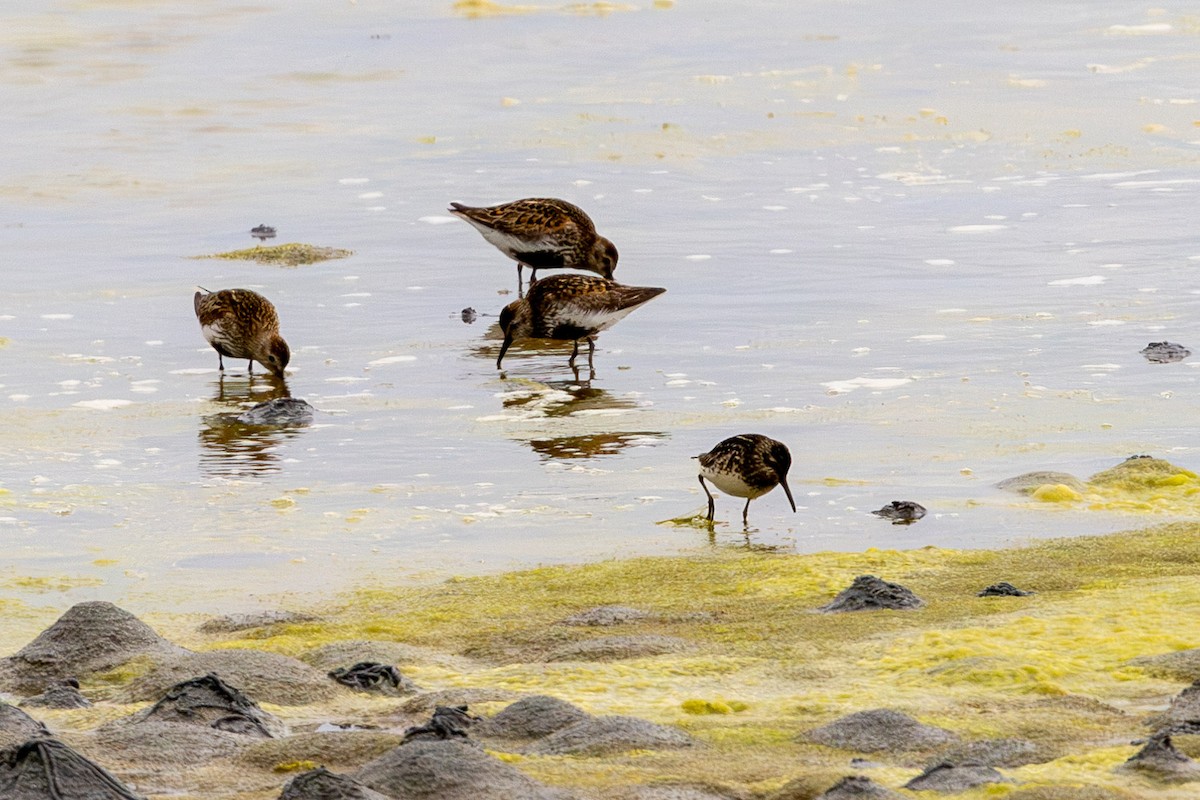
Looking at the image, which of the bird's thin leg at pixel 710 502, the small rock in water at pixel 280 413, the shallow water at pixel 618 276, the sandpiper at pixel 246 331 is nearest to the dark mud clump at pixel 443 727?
the shallow water at pixel 618 276

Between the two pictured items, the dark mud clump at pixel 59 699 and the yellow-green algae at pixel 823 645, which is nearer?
the yellow-green algae at pixel 823 645

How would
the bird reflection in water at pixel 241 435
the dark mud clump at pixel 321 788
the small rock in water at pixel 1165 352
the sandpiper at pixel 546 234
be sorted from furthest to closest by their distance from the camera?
the sandpiper at pixel 546 234, the small rock in water at pixel 1165 352, the bird reflection in water at pixel 241 435, the dark mud clump at pixel 321 788

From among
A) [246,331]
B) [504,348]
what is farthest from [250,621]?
[504,348]

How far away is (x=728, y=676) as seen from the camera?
695 centimetres

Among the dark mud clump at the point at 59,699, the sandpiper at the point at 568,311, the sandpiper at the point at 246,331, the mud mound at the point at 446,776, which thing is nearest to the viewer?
the mud mound at the point at 446,776

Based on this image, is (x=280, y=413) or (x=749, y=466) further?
(x=280, y=413)

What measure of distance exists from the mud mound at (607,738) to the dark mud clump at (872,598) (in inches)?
75.3

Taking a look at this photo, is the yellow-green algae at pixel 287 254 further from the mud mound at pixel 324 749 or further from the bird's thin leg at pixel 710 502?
the mud mound at pixel 324 749

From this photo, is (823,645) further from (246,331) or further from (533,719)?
(246,331)

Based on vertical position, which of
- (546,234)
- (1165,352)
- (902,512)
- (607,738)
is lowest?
(902,512)

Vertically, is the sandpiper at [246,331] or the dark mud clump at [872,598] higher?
the sandpiper at [246,331]

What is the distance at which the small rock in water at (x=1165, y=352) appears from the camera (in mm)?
12703

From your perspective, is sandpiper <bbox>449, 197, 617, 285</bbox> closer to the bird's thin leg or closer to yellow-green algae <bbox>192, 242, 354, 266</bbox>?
yellow-green algae <bbox>192, 242, 354, 266</bbox>

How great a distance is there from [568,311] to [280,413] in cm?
271
